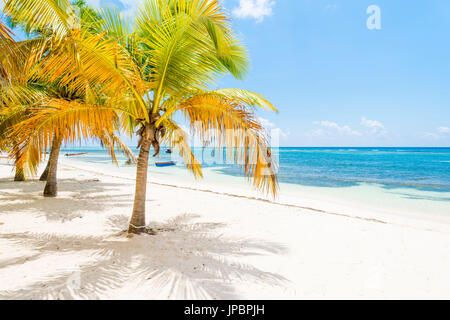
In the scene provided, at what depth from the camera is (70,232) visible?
4090 millimetres

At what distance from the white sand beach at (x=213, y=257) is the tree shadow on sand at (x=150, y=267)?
1 centimetres

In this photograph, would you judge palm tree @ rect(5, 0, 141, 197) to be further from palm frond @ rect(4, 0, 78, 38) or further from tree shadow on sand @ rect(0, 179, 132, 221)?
tree shadow on sand @ rect(0, 179, 132, 221)

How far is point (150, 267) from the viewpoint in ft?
9.39

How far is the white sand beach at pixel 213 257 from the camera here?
2443 millimetres

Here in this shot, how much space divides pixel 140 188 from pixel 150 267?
1473mm

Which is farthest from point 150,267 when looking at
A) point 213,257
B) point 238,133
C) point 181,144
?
point 181,144

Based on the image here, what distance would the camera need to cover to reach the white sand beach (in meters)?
2.44

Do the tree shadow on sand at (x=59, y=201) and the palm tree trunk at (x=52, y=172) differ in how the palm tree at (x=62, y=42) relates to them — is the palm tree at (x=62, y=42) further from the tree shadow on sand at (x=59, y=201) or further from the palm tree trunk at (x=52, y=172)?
the palm tree trunk at (x=52, y=172)

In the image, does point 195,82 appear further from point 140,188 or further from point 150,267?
point 150,267
